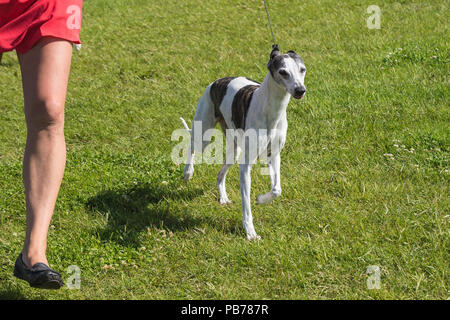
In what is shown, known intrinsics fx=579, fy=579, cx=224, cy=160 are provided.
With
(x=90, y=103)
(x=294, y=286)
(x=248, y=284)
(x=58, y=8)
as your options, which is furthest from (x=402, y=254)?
(x=90, y=103)

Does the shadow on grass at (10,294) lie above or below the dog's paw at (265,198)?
below

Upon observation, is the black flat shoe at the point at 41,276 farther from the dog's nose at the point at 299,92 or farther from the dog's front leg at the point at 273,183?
the dog's nose at the point at 299,92

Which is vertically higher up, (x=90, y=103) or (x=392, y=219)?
(x=90, y=103)

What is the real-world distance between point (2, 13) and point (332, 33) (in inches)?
266

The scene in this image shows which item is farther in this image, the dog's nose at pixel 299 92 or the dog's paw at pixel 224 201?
the dog's paw at pixel 224 201

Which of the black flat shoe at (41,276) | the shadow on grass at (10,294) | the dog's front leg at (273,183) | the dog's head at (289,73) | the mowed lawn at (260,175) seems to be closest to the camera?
the black flat shoe at (41,276)

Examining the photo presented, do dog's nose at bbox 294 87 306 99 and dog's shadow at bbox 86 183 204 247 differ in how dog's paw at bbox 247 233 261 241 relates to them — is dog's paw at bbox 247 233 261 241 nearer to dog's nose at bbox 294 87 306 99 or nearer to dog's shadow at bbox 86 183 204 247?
dog's shadow at bbox 86 183 204 247

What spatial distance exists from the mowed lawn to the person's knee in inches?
51.5

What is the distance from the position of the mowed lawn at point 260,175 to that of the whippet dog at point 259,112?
0.33 metres

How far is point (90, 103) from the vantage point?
8727mm

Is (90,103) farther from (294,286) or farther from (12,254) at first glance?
(294,286)

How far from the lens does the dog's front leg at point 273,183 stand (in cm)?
511

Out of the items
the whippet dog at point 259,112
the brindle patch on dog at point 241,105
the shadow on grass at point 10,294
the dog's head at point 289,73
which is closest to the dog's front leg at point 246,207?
the whippet dog at point 259,112

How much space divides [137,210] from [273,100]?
6.09ft
